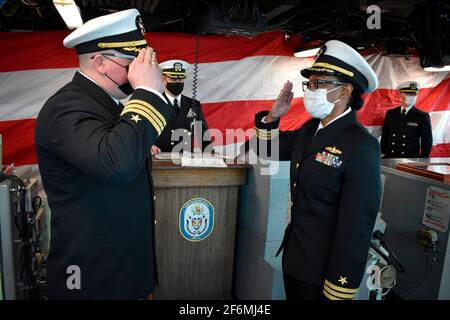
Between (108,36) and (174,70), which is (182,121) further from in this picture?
(108,36)

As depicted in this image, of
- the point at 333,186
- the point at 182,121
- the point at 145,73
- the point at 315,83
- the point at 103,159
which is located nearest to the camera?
the point at 103,159

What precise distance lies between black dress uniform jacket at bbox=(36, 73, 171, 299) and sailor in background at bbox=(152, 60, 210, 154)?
7.27 ft

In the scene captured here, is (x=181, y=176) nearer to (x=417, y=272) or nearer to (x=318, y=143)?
(x=318, y=143)

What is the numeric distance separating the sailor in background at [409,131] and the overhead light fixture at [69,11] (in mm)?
4225

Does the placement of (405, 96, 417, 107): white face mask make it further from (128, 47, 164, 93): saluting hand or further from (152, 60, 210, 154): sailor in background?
(128, 47, 164, 93): saluting hand

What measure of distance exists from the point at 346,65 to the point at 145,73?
35.1 inches

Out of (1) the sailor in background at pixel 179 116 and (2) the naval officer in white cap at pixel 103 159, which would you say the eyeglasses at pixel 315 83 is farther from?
(1) the sailor in background at pixel 179 116

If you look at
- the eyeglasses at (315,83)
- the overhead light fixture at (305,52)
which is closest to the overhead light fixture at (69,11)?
the eyeglasses at (315,83)

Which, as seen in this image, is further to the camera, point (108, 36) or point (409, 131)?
point (409, 131)

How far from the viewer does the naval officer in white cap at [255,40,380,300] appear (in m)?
1.38

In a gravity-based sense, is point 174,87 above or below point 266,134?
above

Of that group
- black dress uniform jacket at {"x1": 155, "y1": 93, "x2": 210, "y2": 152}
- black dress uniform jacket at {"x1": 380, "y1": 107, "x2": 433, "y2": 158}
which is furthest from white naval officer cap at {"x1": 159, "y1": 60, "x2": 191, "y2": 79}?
black dress uniform jacket at {"x1": 380, "y1": 107, "x2": 433, "y2": 158}

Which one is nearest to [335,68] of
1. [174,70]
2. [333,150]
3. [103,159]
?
[333,150]

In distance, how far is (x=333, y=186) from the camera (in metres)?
1.46
